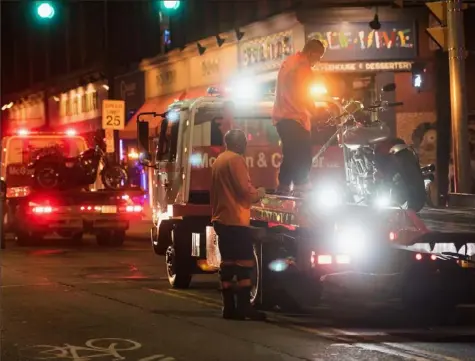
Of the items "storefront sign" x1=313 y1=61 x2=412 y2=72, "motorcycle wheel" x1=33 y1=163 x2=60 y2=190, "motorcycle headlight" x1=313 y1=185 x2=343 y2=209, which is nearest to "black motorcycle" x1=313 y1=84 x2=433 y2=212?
"motorcycle headlight" x1=313 y1=185 x2=343 y2=209

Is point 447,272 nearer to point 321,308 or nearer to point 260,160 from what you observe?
point 321,308

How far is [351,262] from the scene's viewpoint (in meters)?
9.79

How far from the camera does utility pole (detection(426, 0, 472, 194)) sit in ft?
52.9

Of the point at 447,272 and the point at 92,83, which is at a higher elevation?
the point at 92,83

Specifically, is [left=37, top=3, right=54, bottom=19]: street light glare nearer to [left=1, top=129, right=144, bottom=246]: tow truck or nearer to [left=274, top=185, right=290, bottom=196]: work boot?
[left=1, top=129, right=144, bottom=246]: tow truck

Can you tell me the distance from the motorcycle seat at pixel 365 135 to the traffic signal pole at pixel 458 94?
16.1 ft

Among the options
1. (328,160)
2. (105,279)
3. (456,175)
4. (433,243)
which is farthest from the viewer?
(456,175)

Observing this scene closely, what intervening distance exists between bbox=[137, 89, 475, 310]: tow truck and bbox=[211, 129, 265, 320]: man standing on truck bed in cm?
21

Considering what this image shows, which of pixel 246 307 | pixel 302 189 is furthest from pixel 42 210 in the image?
pixel 246 307

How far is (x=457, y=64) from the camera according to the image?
1658 centimetres

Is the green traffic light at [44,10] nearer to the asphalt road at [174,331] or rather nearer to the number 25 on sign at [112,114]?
the asphalt road at [174,331]

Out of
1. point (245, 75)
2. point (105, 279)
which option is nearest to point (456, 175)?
point (105, 279)

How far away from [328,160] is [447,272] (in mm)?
3510

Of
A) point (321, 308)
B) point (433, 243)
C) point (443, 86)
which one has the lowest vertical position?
point (321, 308)
